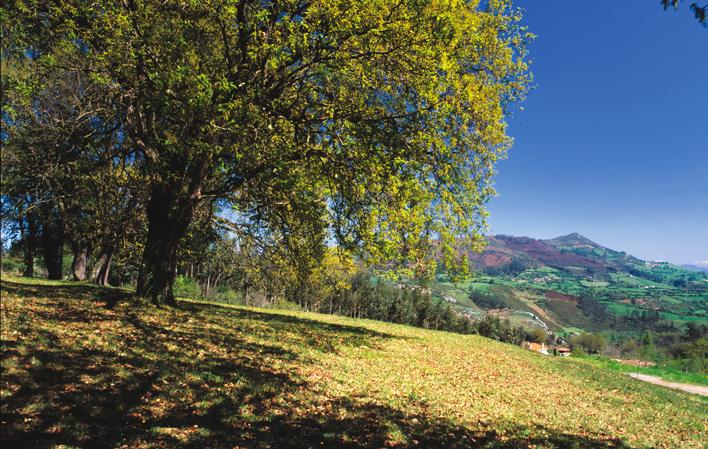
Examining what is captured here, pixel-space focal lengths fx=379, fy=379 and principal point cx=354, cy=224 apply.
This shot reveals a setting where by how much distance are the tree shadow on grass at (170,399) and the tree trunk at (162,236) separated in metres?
3.35

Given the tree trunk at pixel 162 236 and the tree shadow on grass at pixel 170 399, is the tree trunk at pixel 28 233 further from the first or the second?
the tree shadow on grass at pixel 170 399

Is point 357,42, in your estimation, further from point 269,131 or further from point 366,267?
point 366,267

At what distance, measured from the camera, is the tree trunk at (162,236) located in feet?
50.7

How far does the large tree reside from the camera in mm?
11289

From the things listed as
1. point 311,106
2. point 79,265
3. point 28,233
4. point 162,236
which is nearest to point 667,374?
point 311,106

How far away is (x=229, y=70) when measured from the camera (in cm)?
1279

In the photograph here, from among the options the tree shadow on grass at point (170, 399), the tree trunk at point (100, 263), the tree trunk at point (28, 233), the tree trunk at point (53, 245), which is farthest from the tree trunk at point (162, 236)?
the tree trunk at point (100, 263)

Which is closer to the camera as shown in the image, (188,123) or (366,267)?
(188,123)

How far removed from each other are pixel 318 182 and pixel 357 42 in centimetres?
551

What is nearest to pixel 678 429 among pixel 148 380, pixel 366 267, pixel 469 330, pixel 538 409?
pixel 538 409

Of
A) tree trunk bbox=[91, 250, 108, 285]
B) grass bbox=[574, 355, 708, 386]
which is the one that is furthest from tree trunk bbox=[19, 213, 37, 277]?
grass bbox=[574, 355, 708, 386]

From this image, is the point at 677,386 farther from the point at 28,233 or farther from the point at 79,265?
the point at 79,265

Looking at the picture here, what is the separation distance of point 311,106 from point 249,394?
394 inches

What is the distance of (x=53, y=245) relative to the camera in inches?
1007
